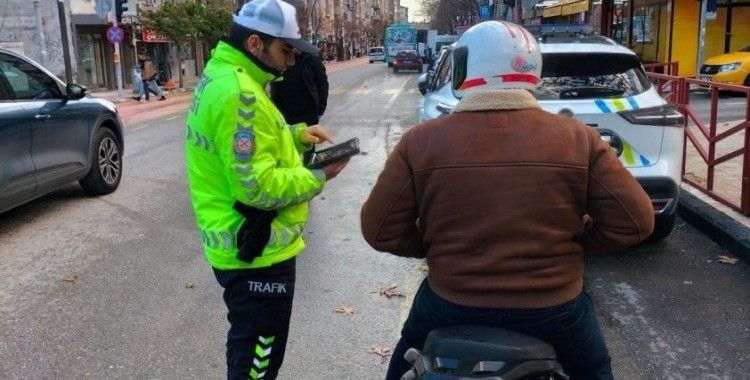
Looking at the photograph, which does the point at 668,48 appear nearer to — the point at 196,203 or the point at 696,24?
the point at 696,24

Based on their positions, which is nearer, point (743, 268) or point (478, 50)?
point (478, 50)

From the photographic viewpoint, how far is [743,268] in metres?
5.57

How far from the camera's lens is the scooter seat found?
191 cm

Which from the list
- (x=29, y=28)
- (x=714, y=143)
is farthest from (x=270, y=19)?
(x=29, y=28)

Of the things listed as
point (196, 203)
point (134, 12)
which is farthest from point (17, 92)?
point (134, 12)

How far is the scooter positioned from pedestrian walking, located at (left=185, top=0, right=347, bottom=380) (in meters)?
0.77

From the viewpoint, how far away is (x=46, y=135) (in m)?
7.11

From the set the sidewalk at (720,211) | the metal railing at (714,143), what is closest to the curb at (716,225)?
the sidewalk at (720,211)

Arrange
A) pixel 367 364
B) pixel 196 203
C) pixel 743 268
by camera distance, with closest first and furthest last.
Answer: pixel 196 203 → pixel 367 364 → pixel 743 268

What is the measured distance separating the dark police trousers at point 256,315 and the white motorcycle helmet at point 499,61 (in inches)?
37.9

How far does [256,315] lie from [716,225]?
4.84 meters

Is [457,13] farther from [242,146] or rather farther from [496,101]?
[496,101]

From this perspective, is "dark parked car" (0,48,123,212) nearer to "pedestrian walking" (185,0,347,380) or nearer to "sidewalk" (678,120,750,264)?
"pedestrian walking" (185,0,347,380)

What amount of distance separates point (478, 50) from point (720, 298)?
142 inches
